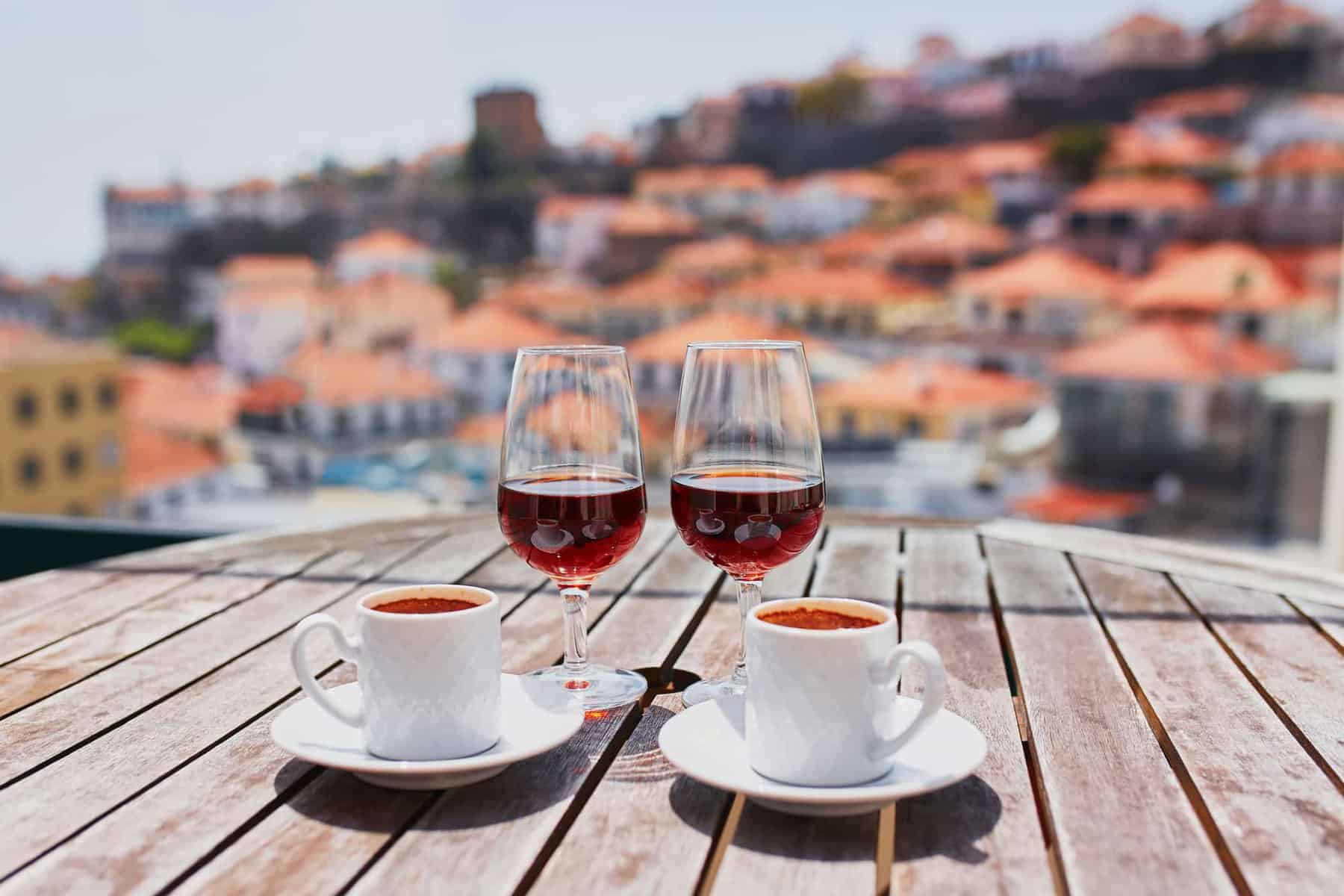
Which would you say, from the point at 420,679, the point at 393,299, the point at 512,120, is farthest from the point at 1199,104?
the point at 420,679

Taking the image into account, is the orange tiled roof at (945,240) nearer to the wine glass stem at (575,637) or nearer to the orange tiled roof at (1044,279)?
the orange tiled roof at (1044,279)

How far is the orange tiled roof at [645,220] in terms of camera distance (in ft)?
73.3

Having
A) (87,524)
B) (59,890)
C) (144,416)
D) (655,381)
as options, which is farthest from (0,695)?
(144,416)

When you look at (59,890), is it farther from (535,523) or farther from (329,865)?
(535,523)

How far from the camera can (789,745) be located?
18.3 inches

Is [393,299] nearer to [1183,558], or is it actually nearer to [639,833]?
[1183,558]

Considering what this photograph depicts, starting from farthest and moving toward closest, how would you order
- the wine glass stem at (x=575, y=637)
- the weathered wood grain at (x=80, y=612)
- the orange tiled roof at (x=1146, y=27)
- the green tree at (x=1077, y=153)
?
the orange tiled roof at (x=1146, y=27), the green tree at (x=1077, y=153), the weathered wood grain at (x=80, y=612), the wine glass stem at (x=575, y=637)

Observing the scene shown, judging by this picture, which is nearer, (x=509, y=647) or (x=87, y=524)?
(x=509, y=647)

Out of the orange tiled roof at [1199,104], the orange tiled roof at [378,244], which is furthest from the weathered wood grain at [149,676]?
the orange tiled roof at [1199,104]

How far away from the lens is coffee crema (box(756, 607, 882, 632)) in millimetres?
502

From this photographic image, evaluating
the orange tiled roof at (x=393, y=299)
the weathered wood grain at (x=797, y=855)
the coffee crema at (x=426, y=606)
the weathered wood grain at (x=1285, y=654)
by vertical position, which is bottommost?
the weathered wood grain at (x=1285, y=654)

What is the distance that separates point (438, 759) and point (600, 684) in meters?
0.16

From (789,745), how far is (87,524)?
4.35ft

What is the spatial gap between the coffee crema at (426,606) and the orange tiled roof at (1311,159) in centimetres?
2222
